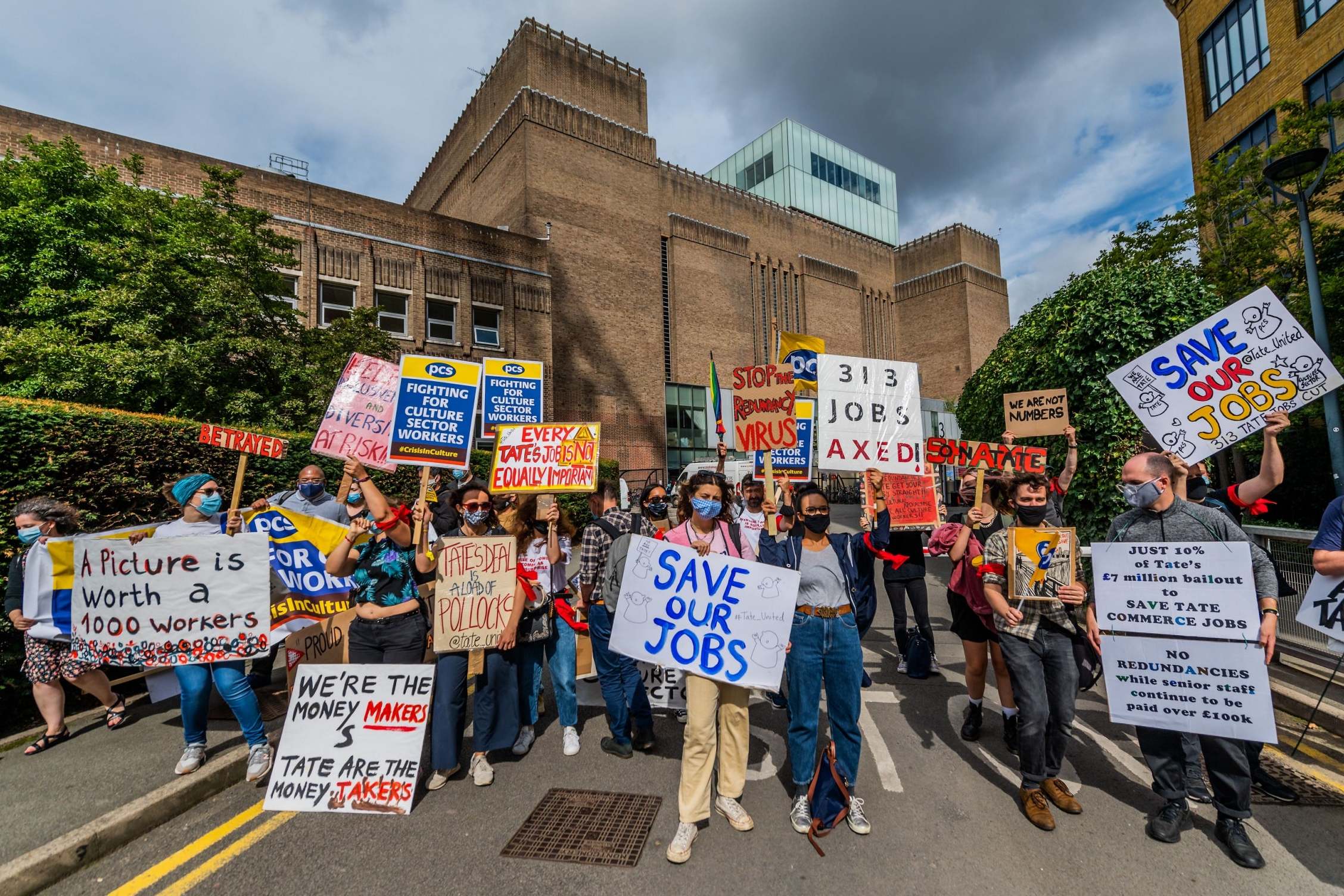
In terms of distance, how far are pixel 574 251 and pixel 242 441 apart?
1064 inches

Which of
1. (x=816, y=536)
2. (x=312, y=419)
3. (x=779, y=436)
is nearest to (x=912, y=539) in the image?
(x=779, y=436)

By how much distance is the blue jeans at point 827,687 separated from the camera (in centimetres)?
360

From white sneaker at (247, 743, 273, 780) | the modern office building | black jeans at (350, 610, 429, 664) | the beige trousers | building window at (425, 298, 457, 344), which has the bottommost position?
white sneaker at (247, 743, 273, 780)

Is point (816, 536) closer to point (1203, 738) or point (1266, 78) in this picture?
point (1203, 738)

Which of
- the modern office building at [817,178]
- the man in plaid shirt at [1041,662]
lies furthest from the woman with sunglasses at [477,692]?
the modern office building at [817,178]

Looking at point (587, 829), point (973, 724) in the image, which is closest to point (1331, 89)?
point (973, 724)

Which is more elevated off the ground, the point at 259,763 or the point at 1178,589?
the point at 1178,589

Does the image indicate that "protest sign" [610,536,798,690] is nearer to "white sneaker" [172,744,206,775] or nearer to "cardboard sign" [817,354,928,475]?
"white sneaker" [172,744,206,775]

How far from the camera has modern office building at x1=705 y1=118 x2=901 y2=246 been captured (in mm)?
51156

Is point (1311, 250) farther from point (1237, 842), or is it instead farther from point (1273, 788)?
point (1237, 842)

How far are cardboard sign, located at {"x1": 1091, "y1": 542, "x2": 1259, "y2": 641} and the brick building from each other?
Answer: 16.8 metres

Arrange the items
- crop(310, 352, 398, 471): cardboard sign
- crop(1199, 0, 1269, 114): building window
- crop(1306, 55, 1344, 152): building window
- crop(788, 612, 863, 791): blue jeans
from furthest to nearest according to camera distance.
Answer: crop(1199, 0, 1269, 114): building window, crop(1306, 55, 1344, 152): building window, crop(310, 352, 398, 471): cardboard sign, crop(788, 612, 863, 791): blue jeans

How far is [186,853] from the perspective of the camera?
3.46 m

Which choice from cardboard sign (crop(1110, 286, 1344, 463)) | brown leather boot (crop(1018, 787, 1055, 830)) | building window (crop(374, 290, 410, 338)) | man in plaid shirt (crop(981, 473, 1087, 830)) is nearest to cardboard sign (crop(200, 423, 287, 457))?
man in plaid shirt (crop(981, 473, 1087, 830))
